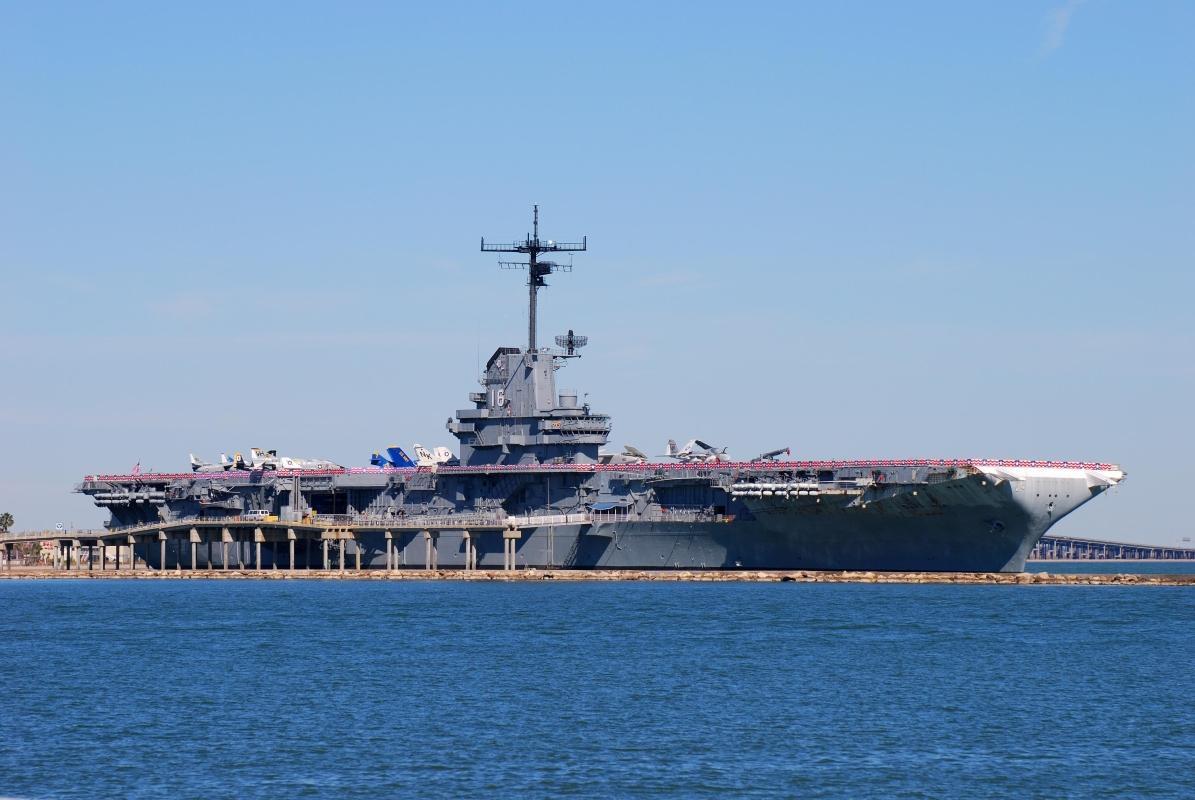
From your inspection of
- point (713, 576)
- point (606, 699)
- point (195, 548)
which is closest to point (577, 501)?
point (713, 576)

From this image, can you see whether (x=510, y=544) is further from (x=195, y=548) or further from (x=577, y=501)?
(x=195, y=548)

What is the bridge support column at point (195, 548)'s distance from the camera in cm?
6888

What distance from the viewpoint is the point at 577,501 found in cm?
6475

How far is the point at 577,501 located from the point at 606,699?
107ft

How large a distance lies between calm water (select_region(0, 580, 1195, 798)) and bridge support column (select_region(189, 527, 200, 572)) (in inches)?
574

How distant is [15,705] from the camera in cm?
3159

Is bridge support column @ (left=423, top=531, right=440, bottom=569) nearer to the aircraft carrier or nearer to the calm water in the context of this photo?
the aircraft carrier

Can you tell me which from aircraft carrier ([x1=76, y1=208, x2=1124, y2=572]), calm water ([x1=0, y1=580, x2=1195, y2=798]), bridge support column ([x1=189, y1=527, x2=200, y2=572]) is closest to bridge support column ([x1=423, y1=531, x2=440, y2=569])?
aircraft carrier ([x1=76, y1=208, x2=1124, y2=572])

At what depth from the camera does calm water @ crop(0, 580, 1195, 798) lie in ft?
81.8

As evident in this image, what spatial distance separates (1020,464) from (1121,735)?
27.0 meters

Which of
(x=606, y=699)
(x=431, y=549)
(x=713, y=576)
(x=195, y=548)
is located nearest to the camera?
(x=606, y=699)

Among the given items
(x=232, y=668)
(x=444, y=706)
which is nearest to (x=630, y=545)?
(x=232, y=668)

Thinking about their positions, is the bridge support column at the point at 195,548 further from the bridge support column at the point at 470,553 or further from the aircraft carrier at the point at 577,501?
the bridge support column at the point at 470,553

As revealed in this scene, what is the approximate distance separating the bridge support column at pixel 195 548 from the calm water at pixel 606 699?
47.8 feet
